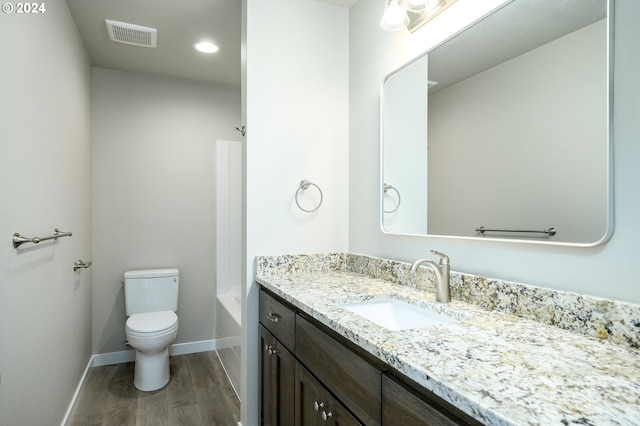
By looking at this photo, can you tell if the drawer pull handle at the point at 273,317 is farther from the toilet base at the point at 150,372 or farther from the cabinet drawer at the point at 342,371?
the toilet base at the point at 150,372

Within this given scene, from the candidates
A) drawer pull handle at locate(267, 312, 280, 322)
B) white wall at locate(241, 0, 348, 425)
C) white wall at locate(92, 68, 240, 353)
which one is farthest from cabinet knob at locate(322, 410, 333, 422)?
white wall at locate(92, 68, 240, 353)

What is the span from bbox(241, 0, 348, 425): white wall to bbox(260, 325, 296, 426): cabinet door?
0.51 feet

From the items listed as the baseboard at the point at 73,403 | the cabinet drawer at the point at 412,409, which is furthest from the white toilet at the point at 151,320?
the cabinet drawer at the point at 412,409

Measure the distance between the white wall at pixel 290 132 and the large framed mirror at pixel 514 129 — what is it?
0.45m

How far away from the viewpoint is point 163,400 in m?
2.36

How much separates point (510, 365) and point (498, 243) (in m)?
0.56

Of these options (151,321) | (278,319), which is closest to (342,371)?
(278,319)

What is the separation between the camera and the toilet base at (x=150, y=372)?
2494mm

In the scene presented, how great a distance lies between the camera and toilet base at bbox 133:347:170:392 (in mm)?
2494

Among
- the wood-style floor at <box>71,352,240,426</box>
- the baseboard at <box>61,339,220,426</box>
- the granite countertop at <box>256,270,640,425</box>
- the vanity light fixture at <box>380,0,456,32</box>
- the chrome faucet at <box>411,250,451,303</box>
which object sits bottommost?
the wood-style floor at <box>71,352,240,426</box>

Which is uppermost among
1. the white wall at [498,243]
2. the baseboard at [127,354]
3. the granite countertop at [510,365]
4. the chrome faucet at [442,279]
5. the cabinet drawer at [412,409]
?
the white wall at [498,243]

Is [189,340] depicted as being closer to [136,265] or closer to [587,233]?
[136,265]

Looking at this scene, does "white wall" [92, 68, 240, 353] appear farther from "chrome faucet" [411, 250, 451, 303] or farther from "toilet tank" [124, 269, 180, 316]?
"chrome faucet" [411, 250, 451, 303]

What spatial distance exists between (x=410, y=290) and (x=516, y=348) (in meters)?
0.66
